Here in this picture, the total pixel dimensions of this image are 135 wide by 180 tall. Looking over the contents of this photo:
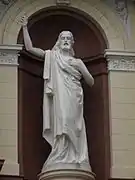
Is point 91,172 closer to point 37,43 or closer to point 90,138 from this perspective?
point 90,138

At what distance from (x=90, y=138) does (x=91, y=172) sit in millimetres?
1203

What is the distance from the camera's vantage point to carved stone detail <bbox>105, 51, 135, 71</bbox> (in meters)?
14.9

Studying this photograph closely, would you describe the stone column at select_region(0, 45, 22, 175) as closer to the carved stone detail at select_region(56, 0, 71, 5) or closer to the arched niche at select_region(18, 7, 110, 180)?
the arched niche at select_region(18, 7, 110, 180)

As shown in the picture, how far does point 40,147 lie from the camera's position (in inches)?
576

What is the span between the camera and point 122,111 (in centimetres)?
1471

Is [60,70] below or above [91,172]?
above

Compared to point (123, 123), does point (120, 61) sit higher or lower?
higher

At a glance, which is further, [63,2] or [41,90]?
[63,2]

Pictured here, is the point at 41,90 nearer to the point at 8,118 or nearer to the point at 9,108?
the point at 9,108

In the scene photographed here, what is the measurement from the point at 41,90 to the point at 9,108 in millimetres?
828

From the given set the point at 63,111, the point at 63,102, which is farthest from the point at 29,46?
the point at 63,111

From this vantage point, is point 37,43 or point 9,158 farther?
point 37,43

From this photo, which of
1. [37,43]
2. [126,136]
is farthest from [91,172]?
[37,43]

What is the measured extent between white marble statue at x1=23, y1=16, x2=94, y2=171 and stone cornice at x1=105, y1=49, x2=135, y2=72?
1.90 ft
